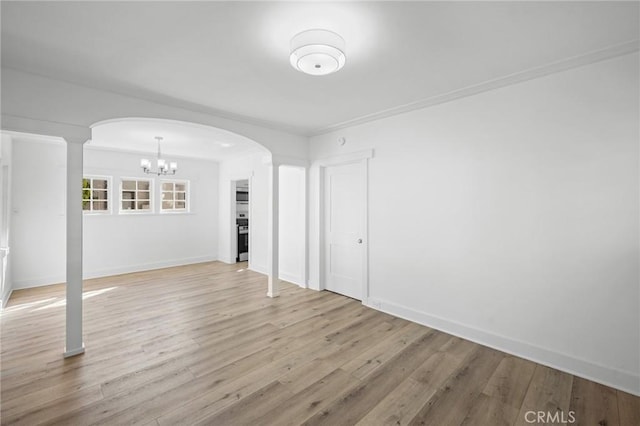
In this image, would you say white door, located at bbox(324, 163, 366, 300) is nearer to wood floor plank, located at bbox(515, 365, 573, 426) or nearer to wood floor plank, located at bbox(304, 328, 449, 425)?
wood floor plank, located at bbox(304, 328, 449, 425)

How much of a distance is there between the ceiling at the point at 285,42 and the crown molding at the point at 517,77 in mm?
65

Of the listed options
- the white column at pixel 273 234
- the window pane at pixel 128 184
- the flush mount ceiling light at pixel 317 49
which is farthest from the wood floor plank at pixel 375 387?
the window pane at pixel 128 184

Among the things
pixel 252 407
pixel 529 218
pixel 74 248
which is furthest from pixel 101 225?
pixel 529 218

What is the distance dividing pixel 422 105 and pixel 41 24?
357cm

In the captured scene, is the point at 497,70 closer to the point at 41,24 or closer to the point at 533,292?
the point at 533,292

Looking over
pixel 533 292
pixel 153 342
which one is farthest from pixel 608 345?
pixel 153 342

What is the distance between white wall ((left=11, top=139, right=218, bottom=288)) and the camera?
5031 millimetres

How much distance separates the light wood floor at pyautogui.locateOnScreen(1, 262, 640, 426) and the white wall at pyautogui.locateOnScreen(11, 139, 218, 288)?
68.2 inches

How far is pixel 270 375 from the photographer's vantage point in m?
2.48

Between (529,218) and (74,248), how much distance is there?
453cm

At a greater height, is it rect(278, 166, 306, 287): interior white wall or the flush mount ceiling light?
the flush mount ceiling light

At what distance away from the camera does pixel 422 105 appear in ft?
11.5

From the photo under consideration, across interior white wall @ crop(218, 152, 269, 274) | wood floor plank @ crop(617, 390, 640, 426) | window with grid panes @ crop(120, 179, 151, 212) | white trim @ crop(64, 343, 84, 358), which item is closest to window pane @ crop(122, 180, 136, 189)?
window with grid panes @ crop(120, 179, 151, 212)

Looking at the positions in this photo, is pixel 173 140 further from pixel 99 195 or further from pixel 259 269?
pixel 259 269
